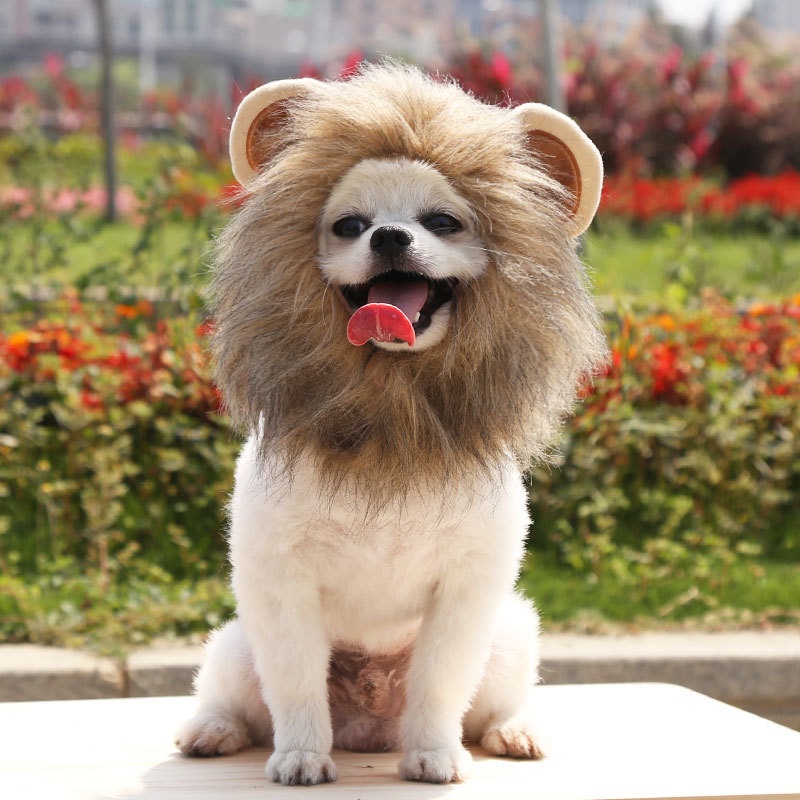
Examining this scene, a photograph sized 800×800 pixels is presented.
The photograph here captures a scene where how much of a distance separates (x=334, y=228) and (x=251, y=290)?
0.20m

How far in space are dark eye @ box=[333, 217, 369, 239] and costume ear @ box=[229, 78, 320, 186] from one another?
0.92 feet

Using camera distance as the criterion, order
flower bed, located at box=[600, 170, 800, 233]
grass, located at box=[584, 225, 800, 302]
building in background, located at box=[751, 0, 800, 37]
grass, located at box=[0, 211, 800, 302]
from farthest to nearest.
→ building in background, located at box=[751, 0, 800, 37] < flower bed, located at box=[600, 170, 800, 233] < grass, located at box=[584, 225, 800, 302] < grass, located at box=[0, 211, 800, 302]

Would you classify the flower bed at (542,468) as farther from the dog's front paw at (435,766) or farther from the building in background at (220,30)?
the building in background at (220,30)

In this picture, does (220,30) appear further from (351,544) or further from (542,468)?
(351,544)

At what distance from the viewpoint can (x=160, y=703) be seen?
318 cm

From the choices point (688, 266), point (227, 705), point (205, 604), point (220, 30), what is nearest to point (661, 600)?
point (205, 604)

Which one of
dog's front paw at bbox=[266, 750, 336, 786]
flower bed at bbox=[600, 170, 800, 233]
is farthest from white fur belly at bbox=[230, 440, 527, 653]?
flower bed at bbox=[600, 170, 800, 233]

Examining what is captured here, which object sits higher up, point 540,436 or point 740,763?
point 540,436

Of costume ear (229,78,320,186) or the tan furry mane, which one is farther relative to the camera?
costume ear (229,78,320,186)

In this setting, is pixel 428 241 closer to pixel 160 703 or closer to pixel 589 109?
pixel 160 703

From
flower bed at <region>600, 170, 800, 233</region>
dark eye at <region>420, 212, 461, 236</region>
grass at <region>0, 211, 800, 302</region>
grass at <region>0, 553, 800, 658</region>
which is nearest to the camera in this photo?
dark eye at <region>420, 212, 461, 236</region>

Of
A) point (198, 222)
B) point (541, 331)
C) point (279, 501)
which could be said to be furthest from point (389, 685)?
point (198, 222)

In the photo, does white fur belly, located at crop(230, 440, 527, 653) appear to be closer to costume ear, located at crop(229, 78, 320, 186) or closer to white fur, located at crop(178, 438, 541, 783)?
white fur, located at crop(178, 438, 541, 783)

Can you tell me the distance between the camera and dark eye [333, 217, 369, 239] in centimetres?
227
